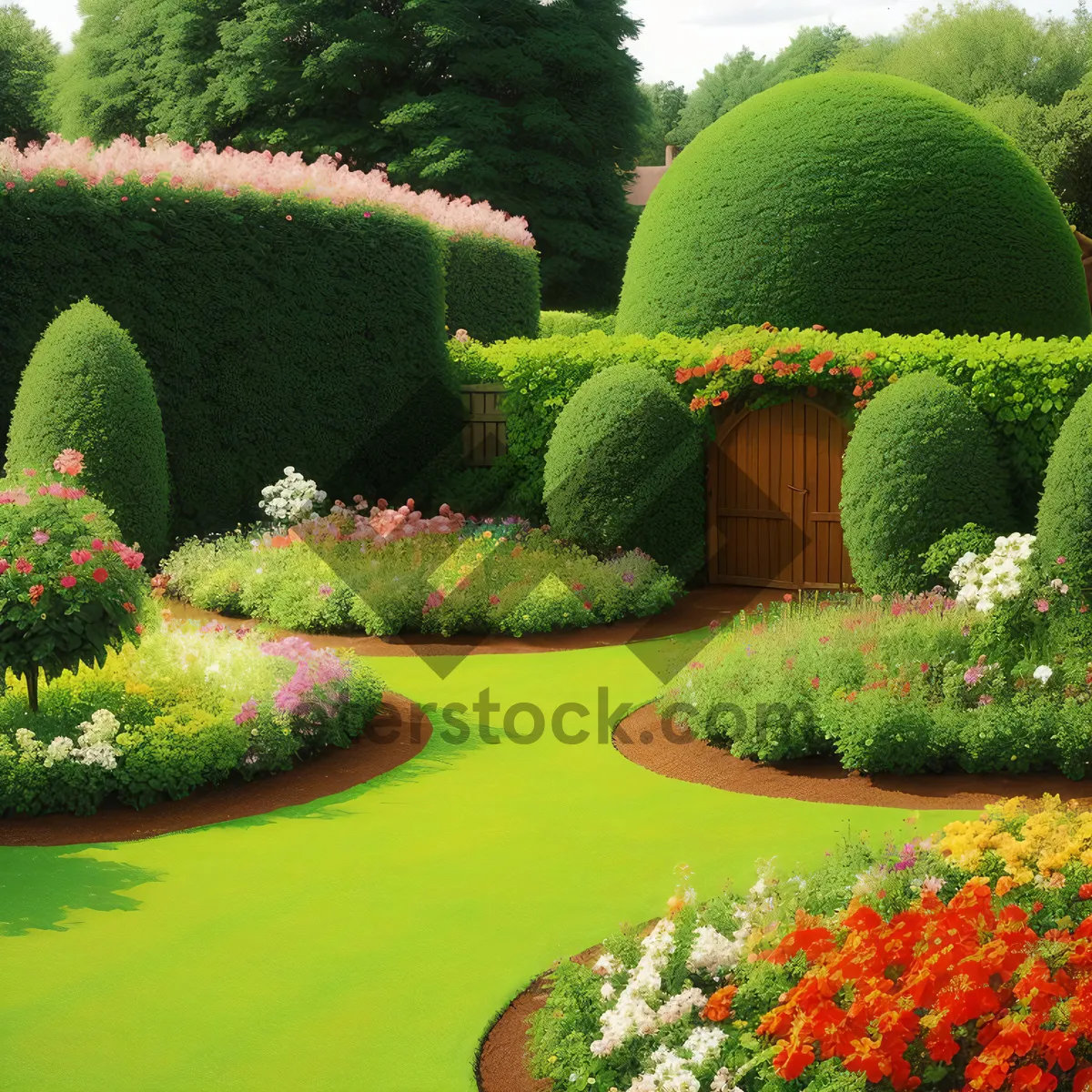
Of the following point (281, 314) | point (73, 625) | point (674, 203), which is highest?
point (674, 203)

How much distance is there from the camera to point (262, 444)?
15.3 metres

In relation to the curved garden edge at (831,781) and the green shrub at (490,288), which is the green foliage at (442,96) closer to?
the green shrub at (490,288)

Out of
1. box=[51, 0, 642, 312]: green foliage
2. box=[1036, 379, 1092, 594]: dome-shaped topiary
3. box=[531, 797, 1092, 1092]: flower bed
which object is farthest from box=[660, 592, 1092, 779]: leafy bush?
box=[51, 0, 642, 312]: green foliage

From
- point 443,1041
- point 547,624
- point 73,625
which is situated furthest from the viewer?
point 547,624

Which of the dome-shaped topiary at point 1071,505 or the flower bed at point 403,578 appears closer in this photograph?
the dome-shaped topiary at point 1071,505

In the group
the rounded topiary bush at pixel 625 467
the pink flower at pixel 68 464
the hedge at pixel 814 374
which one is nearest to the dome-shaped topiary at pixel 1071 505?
the hedge at pixel 814 374

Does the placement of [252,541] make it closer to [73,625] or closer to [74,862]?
[73,625]

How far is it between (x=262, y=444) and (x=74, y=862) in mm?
8978

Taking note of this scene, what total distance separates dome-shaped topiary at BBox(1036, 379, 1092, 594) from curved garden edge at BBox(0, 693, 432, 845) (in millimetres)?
5282

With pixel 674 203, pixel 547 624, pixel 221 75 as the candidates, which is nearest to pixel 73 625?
pixel 547 624

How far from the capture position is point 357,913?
6211 millimetres

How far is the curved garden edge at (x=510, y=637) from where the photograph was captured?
39.4 ft

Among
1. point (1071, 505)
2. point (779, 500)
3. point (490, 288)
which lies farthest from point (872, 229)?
point (490, 288)

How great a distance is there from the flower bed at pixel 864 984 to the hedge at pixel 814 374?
7845 millimetres
